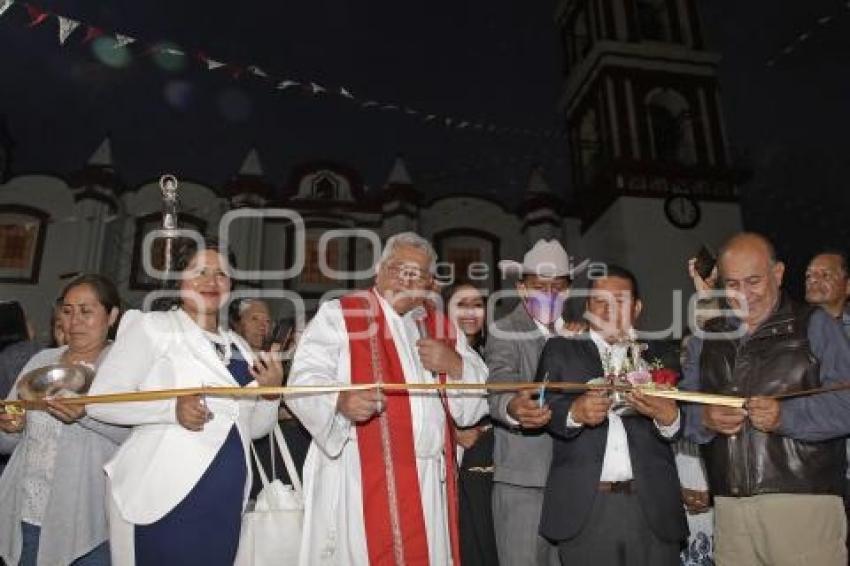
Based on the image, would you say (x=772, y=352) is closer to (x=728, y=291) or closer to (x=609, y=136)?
(x=728, y=291)

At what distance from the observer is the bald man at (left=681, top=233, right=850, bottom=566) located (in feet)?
9.48

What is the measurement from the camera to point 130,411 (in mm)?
2832

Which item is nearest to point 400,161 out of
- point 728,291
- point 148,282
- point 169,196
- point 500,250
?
point 500,250

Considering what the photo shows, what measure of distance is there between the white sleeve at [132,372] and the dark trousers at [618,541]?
7.05ft

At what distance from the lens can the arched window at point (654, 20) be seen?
2097cm

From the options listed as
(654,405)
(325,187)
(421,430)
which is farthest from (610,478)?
(325,187)

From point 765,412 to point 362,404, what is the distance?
1.90 m

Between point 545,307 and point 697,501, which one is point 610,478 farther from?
point 697,501

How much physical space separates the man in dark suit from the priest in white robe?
1.70 feet

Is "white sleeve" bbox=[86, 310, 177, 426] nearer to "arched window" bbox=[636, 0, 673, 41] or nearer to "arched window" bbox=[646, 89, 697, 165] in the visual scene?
"arched window" bbox=[646, 89, 697, 165]

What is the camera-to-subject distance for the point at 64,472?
3131 millimetres

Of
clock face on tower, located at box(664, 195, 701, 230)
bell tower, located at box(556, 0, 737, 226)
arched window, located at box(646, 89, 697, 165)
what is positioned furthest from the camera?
arched window, located at box(646, 89, 697, 165)

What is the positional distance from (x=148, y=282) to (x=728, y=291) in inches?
676

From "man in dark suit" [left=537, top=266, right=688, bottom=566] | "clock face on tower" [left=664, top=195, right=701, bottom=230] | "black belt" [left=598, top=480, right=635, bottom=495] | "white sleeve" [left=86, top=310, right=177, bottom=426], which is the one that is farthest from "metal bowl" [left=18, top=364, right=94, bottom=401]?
"clock face on tower" [left=664, top=195, right=701, bottom=230]
